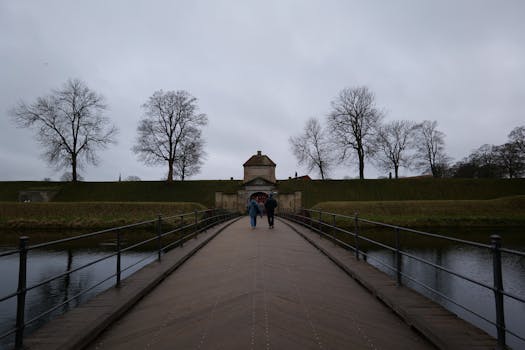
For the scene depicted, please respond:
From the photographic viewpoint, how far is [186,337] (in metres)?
3.48

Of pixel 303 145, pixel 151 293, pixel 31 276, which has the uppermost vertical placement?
pixel 303 145

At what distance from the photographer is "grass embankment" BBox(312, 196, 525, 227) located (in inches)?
1166


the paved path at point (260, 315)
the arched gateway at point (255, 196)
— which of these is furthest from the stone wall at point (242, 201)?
the paved path at point (260, 315)

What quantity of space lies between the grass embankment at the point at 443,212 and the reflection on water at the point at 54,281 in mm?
21831

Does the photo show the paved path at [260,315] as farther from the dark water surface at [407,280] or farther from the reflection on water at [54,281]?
the reflection on water at [54,281]

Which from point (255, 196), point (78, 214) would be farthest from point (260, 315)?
point (255, 196)

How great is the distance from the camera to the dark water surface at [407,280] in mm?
7672

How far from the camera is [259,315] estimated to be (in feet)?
13.0

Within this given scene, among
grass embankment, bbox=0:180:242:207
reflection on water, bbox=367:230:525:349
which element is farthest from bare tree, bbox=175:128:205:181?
reflection on water, bbox=367:230:525:349

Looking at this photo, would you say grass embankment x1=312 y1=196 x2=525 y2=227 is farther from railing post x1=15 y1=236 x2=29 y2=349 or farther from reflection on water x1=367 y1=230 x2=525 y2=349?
railing post x1=15 y1=236 x2=29 y2=349

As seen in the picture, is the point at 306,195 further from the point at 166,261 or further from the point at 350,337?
the point at 350,337

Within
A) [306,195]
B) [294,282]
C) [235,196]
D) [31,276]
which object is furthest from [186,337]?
[306,195]

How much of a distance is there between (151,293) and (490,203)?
36098 millimetres

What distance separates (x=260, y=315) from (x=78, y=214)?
3183cm
